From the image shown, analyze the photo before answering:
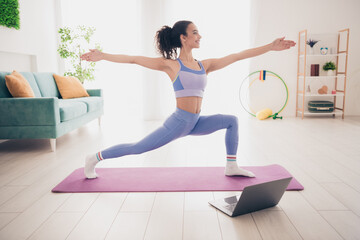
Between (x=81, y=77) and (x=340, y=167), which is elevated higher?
(x=81, y=77)

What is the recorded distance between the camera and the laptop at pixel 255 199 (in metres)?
1.54

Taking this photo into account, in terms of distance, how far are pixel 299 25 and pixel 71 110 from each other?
4079 mm

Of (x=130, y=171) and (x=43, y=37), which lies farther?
(x=43, y=37)

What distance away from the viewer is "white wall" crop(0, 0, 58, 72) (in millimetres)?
3879

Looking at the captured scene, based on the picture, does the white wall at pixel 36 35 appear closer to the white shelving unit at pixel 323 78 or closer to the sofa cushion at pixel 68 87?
the sofa cushion at pixel 68 87

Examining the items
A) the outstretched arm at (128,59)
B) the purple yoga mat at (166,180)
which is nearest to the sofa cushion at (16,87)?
the purple yoga mat at (166,180)

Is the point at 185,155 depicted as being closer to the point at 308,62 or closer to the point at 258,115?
the point at 258,115

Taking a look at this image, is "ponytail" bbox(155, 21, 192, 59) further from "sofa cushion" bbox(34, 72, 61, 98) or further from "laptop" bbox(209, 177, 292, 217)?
"sofa cushion" bbox(34, 72, 61, 98)

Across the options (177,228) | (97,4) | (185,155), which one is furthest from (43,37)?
(177,228)

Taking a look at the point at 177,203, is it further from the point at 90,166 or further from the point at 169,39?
the point at 169,39

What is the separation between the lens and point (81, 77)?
5141 mm

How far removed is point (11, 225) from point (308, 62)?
16.8 feet

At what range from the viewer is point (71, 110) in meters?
3.41

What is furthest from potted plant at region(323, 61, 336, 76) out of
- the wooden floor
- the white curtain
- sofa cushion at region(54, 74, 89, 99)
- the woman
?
sofa cushion at region(54, 74, 89, 99)
